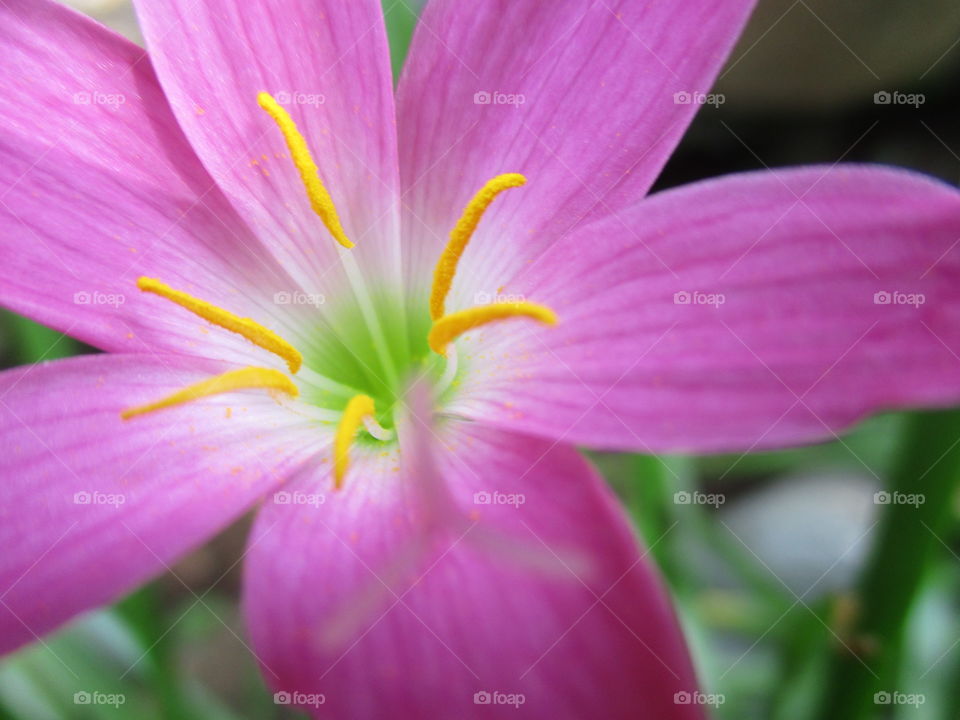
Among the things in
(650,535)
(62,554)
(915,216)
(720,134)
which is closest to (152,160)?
(62,554)

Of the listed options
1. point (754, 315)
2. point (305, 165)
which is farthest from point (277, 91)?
point (754, 315)

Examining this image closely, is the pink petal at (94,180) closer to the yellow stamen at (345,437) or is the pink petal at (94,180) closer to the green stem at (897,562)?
the yellow stamen at (345,437)

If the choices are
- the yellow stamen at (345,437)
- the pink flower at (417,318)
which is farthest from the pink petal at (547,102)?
the yellow stamen at (345,437)

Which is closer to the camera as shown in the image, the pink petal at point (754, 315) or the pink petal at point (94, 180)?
the pink petal at point (754, 315)

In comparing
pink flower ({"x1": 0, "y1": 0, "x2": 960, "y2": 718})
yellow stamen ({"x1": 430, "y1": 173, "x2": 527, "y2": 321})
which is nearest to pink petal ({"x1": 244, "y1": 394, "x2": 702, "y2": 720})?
pink flower ({"x1": 0, "y1": 0, "x2": 960, "y2": 718})

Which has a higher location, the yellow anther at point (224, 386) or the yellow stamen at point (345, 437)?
the yellow anther at point (224, 386)

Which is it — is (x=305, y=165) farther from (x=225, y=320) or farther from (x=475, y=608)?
(x=475, y=608)

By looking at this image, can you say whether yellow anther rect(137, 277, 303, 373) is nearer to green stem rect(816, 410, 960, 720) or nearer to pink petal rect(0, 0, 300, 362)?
pink petal rect(0, 0, 300, 362)
